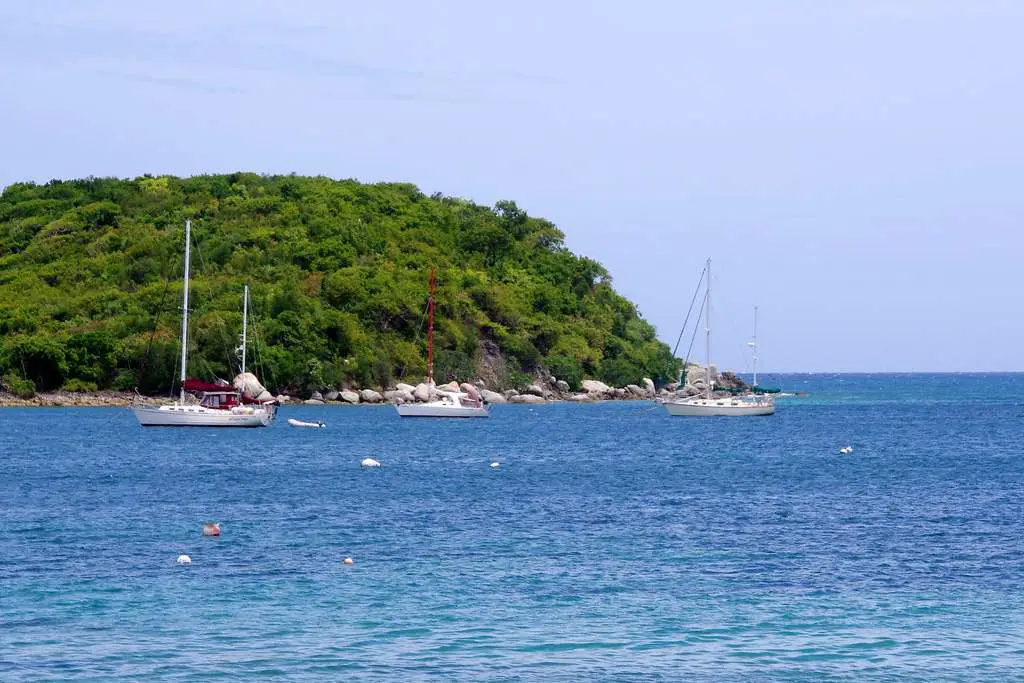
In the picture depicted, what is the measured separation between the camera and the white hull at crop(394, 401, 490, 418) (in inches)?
4815

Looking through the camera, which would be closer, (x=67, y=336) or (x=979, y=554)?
(x=979, y=554)

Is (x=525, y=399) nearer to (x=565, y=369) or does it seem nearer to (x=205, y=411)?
(x=565, y=369)

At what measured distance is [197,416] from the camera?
3752 inches

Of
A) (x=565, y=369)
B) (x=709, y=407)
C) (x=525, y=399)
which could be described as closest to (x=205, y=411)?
(x=709, y=407)

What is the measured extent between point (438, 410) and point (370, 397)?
99.7 feet

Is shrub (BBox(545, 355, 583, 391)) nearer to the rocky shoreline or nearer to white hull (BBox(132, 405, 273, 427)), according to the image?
the rocky shoreline

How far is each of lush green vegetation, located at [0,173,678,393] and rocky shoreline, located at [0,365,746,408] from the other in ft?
4.97

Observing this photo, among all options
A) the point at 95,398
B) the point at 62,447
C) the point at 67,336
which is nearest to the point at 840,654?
the point at 62,447

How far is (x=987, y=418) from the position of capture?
13225cm

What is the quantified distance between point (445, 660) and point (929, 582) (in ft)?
44.9

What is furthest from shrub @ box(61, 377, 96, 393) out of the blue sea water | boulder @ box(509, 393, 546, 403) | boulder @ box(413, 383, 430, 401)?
the blue sea water

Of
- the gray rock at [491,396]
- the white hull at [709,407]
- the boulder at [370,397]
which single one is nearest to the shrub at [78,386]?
the boulder at [370,397]

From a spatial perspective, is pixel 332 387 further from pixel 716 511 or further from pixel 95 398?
pixel 716 511

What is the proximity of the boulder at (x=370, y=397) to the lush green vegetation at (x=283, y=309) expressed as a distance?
2.45m
